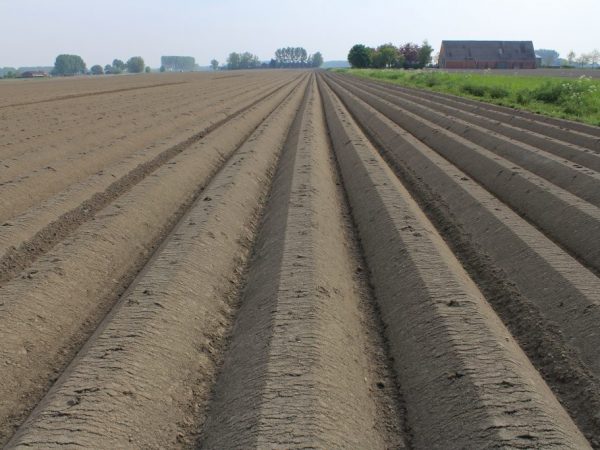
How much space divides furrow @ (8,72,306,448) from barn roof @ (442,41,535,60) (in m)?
98.4

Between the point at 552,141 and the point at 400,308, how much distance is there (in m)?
8.75

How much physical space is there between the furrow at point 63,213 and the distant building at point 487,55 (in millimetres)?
92477

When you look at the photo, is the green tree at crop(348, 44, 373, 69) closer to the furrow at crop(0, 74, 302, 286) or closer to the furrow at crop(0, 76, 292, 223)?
the furrow at crop(0, 76, 292, 223)

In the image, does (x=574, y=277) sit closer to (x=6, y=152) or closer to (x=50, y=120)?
(x=6, y=152)

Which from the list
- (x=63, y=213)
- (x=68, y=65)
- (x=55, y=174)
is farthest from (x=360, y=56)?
(x=68, y=65)

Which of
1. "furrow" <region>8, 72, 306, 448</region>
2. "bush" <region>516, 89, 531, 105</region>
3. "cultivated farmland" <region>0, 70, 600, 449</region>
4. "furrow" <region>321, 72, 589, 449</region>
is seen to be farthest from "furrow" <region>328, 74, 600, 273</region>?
"bush" <region>516, 89, 531, 105</region>

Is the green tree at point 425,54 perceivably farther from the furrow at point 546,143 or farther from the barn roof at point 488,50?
the furrow at point 546,143

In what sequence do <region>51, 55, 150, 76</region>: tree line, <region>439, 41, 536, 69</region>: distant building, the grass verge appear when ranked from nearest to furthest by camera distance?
the grass verge
<region>439, 41, 536, 69</region>: distant building
<region>51, 55, 150, 76</region>: tree line

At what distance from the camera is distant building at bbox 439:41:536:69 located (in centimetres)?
9469

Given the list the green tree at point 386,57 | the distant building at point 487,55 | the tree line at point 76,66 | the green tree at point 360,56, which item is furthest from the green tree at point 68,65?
the distant building at point 487,55

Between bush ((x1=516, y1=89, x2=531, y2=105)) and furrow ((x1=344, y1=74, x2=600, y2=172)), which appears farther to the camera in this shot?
bush ((x1=516, y1=89, x2=531, y2=105))

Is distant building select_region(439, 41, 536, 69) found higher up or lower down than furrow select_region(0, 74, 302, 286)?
higher up

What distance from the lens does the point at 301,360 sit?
3.47 meters

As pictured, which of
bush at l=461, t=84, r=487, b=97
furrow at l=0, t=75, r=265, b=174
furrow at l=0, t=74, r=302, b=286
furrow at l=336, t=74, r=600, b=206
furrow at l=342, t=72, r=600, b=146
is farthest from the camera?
bush at l=461, t=84, r=487, b=97
